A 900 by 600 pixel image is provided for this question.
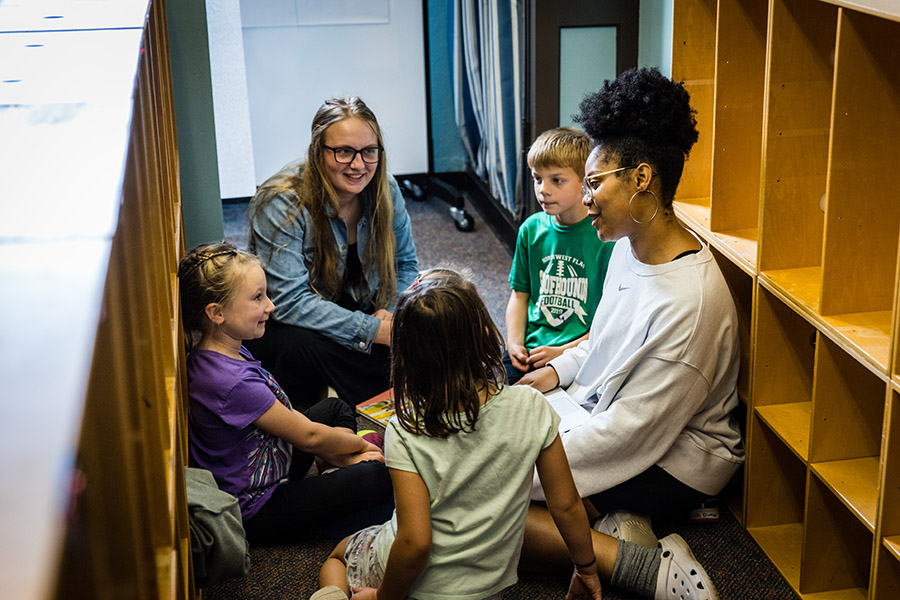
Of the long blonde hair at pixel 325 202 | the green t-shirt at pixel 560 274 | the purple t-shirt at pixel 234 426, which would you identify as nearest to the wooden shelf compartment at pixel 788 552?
the green t-shirt at pixel 560 274

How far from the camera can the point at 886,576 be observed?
1.48 meters

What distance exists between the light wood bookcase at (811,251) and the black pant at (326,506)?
73 centimetres

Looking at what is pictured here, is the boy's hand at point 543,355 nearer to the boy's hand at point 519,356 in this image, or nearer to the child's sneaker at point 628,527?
the boy's hand at point 519,356

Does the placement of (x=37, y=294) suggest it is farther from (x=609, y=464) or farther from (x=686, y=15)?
(x=686, y=15)

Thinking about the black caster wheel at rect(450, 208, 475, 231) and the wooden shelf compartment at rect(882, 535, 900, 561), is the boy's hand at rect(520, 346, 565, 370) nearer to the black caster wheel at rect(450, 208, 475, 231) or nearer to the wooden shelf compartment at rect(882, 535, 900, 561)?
the wooden shelf compartment at rect(882, 535, 900, 561)

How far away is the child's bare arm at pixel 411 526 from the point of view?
141cm

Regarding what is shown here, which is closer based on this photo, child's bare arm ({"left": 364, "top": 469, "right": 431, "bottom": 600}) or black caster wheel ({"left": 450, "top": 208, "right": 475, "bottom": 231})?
child's bare arm ({"left": 364, "top": 469, "right": 431, "bottom": 600})

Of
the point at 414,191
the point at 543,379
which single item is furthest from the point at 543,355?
the point at 414,191

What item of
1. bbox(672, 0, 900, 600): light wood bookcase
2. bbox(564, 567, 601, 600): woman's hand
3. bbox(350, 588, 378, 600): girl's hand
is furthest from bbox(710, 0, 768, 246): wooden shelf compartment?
bbox(350, 588, 378, 600): girl's hand

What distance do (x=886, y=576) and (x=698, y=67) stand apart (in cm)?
110

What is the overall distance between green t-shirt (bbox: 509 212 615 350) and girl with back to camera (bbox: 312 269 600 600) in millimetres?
831

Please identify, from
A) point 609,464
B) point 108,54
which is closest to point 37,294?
point 108,54

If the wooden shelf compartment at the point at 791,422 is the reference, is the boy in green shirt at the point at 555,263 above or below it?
above

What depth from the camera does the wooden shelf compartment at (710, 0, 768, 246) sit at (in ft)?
6.03
